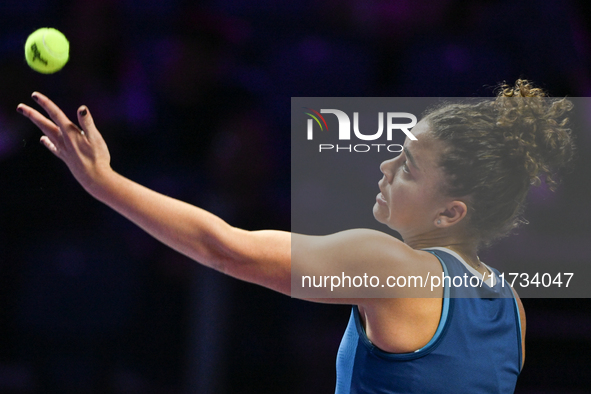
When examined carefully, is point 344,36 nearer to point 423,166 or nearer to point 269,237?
point 423,166

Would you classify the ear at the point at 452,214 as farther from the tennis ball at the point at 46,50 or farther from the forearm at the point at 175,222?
the tennis ball at the point at 46,50

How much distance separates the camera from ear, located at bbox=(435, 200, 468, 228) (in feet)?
3.90

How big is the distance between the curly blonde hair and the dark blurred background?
1.94 metres

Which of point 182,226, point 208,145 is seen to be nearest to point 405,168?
point 182,226

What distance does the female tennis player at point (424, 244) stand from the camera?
3.38ft

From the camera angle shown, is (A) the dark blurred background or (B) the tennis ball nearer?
(B) the tennis ball

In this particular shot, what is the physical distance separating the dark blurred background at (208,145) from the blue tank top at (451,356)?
84.3 inches

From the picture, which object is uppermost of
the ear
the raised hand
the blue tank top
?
the raised hand

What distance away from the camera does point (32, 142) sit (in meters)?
3.31

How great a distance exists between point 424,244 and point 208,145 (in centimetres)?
218

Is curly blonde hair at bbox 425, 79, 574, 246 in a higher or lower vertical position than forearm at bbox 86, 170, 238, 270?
higher

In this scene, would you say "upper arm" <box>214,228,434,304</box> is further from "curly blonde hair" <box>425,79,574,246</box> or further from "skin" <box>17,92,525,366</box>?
"curly blonde hair" <box>425,79,574,246</box>

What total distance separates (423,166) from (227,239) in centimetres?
49
